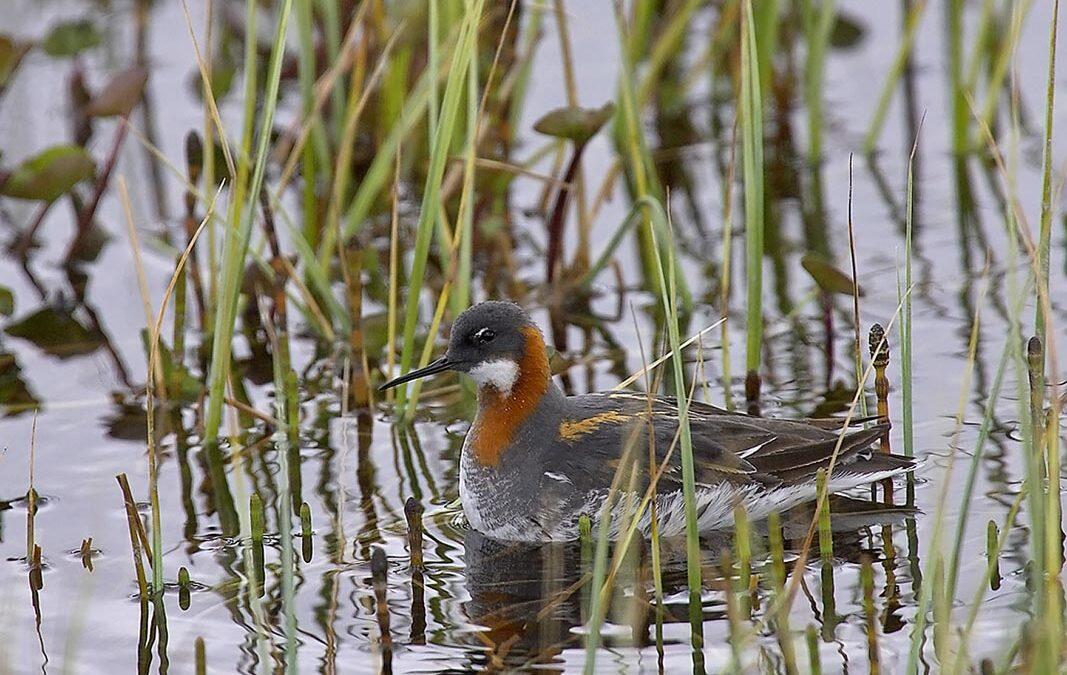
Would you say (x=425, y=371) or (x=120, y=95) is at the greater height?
(x=120, y=95)

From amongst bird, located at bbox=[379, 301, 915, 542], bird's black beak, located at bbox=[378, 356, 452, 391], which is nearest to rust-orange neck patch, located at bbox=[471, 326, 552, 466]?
bird, located at bbox=[379, 301, 915, 542]

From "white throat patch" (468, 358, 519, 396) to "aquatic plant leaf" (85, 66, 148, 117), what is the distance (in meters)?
2.32

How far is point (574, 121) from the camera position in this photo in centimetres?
645

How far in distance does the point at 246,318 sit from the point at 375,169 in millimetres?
814

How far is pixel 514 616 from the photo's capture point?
4703 millimetres

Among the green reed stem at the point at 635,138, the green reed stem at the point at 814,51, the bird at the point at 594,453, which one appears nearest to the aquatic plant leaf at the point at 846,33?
the green reed stem at the point at 814,51

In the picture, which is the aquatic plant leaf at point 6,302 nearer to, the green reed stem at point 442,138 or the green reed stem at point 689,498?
the green reed stem at point 442,138

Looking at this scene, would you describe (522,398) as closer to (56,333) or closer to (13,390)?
(13,390)

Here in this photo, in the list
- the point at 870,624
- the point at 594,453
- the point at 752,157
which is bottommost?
the point at 870,624

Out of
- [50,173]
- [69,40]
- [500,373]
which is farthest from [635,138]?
[69,40]

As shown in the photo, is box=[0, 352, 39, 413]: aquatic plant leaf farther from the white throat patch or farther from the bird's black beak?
the white throat patch

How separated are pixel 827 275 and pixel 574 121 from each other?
3.88ft

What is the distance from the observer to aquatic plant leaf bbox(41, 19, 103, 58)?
8367 mm

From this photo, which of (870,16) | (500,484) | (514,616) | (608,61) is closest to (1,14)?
(608,61)
